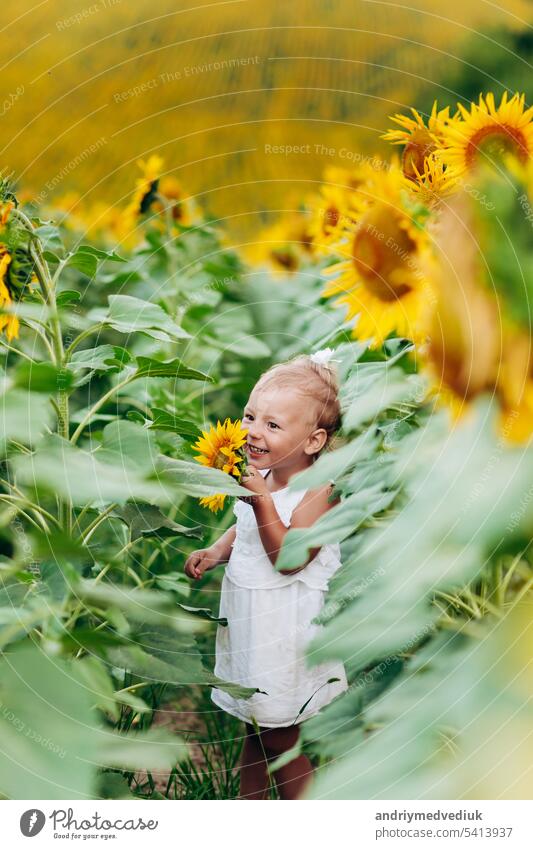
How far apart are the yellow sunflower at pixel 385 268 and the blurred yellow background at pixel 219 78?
0.08 m

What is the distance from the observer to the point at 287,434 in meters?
0.62

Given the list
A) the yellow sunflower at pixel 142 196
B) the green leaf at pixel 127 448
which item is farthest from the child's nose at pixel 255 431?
the yellow sunflower at pixel 142 196

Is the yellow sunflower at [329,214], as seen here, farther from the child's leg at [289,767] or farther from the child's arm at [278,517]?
the child's leg at [289,767]

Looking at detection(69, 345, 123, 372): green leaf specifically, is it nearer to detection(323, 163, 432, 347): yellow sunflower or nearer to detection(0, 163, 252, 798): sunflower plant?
detection(0, 163, 252, 798): sunflower plant

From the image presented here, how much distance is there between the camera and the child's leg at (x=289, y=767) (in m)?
0.60

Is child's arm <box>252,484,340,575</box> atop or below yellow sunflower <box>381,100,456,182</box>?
below

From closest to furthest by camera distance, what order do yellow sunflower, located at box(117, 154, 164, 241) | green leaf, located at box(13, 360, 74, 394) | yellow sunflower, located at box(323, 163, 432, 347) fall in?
green leaf, located at box(13, 360, 74, 394) → yellow sunflower, located at box(323, 163, 432, 347) → yellow sunflower, located at box(117, 154, 164, 241)

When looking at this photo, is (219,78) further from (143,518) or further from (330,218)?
(143,518)

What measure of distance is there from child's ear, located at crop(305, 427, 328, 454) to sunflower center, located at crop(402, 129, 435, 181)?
→ 0.61 ft

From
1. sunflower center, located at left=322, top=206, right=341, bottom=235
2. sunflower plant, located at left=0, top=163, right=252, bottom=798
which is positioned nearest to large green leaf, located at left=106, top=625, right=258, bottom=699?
sunflower plant, located at left=0, top=163, right=252, bottom=798

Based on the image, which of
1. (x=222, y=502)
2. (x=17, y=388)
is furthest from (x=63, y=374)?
(x=222, y=502)

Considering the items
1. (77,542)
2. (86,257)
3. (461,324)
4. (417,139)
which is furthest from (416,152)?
(77,542)

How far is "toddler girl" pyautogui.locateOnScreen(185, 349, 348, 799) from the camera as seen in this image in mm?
607
